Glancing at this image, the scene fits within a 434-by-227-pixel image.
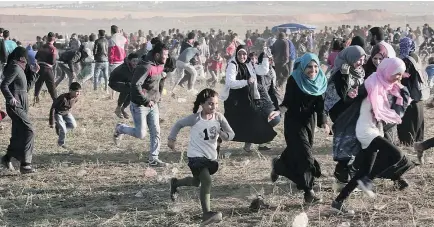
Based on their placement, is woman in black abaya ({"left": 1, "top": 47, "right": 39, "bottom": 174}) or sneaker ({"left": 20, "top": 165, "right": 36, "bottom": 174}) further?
sneaker ({"left": 20, "top": 165, "right": 36, "bottom": 174})

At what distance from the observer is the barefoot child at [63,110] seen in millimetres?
9367

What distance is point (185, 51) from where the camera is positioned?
51.1 ft

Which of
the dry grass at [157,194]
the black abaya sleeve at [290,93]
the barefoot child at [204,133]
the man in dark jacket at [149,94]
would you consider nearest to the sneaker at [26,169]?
the dry grass at [157,194]

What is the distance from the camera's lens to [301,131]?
6.45 m

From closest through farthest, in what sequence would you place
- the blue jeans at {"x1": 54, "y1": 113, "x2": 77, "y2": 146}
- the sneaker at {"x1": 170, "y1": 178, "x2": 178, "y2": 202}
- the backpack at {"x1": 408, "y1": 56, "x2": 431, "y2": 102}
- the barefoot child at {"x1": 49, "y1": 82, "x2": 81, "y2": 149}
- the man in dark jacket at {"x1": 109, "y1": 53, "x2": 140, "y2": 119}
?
1. the sneaker at {"x1": 170, "y1": 178, "x2": 178, "y2": 202}
2. the backpack at {"x1": 408, "y1": 56, "x2": 431, "y2": 102}
3. the barefoot child at {"x1": 49, "y1": 82, "x2": 81, "y2": 149}
4. the blue jeans at {"x1": 54, "y1": 113, "x2": 77, "y2": 146}
5. the man in dark jacket at {"x1": 109, "y1": 53, "x2": 140, "y2": 119}

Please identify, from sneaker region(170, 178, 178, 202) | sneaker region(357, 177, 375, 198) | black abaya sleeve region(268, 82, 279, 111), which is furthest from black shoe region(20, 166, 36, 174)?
sneaker region(357, 177, 375, 198)

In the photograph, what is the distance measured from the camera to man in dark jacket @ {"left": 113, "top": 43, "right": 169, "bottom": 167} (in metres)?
8.00

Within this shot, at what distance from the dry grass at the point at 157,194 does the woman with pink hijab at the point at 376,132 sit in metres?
0.34

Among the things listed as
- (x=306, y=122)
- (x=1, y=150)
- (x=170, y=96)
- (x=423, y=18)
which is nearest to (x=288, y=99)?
(x=306, y=122)

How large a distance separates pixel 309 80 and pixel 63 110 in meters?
4.58

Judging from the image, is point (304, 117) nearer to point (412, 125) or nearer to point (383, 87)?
point (383, 87)

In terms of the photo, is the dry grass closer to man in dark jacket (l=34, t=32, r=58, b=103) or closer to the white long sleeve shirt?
the white long sleeve shirt

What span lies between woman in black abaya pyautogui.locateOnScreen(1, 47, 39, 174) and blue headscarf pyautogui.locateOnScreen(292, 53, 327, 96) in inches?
140

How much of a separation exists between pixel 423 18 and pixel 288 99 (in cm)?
8502
